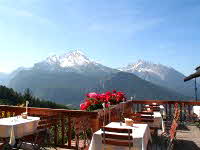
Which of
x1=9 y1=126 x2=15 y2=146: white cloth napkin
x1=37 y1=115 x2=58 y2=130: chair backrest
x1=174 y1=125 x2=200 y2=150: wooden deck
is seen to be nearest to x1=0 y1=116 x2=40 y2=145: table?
x1=9 y1=126 x2=15 y2=146: white cloth napkin

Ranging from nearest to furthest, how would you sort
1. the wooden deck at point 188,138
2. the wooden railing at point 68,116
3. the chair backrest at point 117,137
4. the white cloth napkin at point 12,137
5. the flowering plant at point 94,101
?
the chair backrest at point 117,137 → the white cloth napkin at point 12,137 → the wooden railing at point 68,116 → the wooden deck at point 188,138 → the flowering plant at point 94,101

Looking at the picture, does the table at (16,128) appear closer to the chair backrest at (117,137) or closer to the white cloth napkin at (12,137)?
the white cloth napkin at (12,137)

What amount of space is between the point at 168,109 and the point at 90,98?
5.75m

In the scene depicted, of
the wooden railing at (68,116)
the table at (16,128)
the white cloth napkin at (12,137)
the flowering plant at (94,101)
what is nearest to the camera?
the white cloth napkin at (12,137)

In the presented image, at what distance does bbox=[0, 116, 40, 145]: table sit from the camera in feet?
19.3

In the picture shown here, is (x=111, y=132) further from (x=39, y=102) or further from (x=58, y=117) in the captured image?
(x=39, y=102)

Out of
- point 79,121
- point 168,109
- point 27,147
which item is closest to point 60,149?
point 27,147

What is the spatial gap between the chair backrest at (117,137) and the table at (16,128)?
6.85ft

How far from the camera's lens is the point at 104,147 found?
5039mm

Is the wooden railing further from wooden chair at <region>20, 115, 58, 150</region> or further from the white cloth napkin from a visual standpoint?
the white cloth napkin

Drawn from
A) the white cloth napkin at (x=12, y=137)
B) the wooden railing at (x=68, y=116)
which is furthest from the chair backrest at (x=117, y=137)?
the white cloth napkin at (x=12, y=137)

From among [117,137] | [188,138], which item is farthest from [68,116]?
[188,138]

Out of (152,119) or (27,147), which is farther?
(152,119)

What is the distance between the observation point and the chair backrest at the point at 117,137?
4.77 meters
